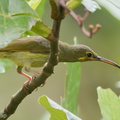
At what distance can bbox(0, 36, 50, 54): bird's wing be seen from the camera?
10.0ft

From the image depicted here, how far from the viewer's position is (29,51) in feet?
10.3

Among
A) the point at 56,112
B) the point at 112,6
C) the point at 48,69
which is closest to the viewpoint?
the point at 112,6

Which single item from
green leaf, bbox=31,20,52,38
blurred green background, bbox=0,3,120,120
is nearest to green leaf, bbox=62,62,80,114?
green leaf, bbox=31,20,52,38

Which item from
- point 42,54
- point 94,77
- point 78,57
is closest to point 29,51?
point 42,54

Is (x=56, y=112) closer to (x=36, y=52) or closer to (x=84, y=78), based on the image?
(x=36, y=52)

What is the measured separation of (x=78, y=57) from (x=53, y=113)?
1244 mm

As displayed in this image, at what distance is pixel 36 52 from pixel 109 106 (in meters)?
1.33

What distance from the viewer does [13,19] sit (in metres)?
1.56

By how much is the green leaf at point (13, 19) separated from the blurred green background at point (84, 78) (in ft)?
19.2

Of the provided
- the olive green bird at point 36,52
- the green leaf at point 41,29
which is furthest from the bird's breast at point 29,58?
the green leaf at point 41,29

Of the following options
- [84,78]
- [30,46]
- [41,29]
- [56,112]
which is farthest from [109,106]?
[84,78]

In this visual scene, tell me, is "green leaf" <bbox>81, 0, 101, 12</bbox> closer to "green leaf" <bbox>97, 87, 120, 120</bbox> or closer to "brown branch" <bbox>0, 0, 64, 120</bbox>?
"brown branch" <bbox>0, 0, 64, 120</bbox>

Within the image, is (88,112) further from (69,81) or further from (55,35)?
(55,35)

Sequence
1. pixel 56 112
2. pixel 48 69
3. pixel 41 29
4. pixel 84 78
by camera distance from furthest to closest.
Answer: pixel 84 78 < pixel 48 69 < pixel 56 112 < pixel 41 29
